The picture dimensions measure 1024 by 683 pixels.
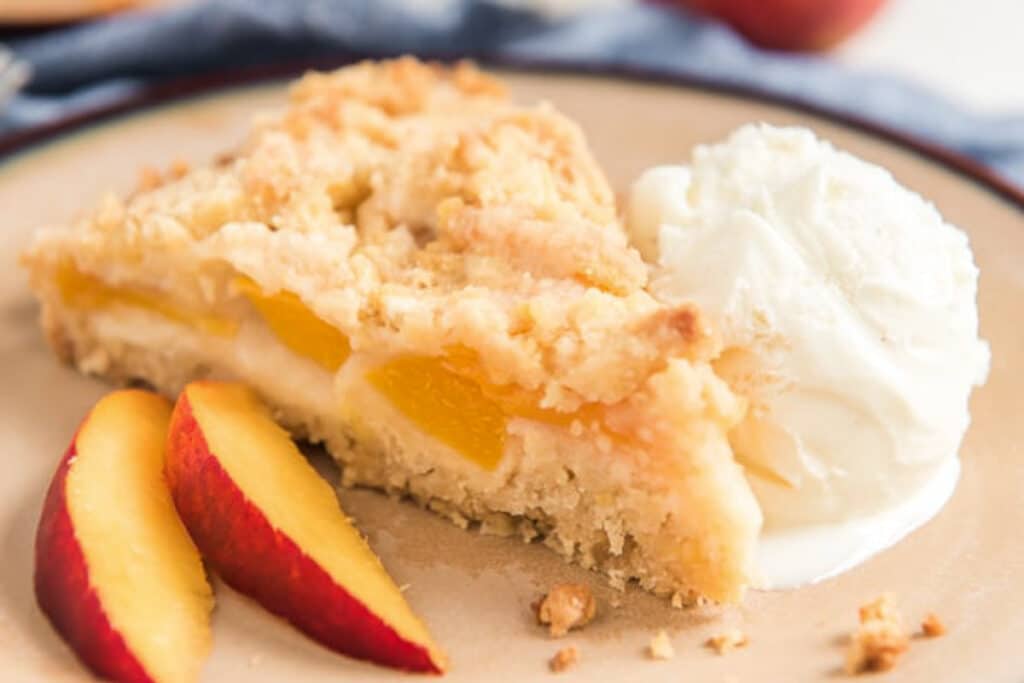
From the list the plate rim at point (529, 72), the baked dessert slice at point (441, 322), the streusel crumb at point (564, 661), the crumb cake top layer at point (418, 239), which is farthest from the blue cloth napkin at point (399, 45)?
the streusel crumb at point (564, 661)

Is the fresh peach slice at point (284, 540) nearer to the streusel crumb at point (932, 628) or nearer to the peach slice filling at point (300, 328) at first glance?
the peach slice filling at point (300, 328)

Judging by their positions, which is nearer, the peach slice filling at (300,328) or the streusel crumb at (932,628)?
the streusel crumb at (932,628)

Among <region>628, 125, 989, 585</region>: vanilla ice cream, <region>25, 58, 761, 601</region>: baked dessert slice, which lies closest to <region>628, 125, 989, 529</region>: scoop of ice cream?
<region>628, 125, 989, 585</region>: vanilla ice cream

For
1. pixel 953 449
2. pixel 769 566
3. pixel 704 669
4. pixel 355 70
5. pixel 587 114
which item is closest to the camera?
pixel 704 669

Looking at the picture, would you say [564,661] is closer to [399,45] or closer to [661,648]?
[661,648]

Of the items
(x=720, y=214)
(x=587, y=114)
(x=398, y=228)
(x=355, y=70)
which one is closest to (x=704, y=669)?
(x=720, y=214)

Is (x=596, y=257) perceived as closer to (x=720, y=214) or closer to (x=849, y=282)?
(x=720, y=214)
